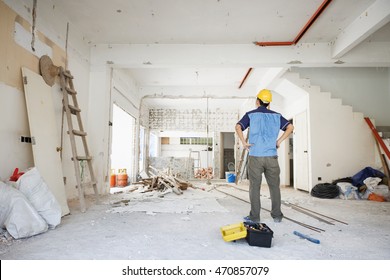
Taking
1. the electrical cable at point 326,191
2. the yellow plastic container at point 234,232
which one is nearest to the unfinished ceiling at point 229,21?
the electrical cable at point 326,191

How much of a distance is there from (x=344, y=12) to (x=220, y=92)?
4.61 meters

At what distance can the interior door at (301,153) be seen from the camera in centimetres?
601

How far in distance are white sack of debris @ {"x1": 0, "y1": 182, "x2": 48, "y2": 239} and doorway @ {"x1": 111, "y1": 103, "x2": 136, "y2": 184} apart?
18.8ft

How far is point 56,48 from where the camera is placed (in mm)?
3830

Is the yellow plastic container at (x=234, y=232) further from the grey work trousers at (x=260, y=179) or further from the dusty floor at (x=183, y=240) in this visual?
the grey work trousers at (x=260, y=179)

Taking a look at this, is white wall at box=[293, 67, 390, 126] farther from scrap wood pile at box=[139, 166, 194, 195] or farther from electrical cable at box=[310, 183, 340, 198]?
scrap wood pile at box=[139, 166, 194, 195]

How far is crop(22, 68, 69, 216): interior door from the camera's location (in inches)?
116

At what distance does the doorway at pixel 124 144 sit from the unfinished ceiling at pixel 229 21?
10.9ft

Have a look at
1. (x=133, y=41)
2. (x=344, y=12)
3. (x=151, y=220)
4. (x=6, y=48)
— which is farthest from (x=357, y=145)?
(x=6, y=48)

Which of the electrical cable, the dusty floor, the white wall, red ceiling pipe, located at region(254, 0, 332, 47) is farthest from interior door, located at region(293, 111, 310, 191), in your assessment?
the dusty floor

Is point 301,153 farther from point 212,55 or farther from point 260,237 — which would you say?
point 260,237

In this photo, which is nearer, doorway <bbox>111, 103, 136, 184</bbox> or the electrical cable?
the electrical cable

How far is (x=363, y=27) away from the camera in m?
3.92

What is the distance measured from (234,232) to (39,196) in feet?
6.13
